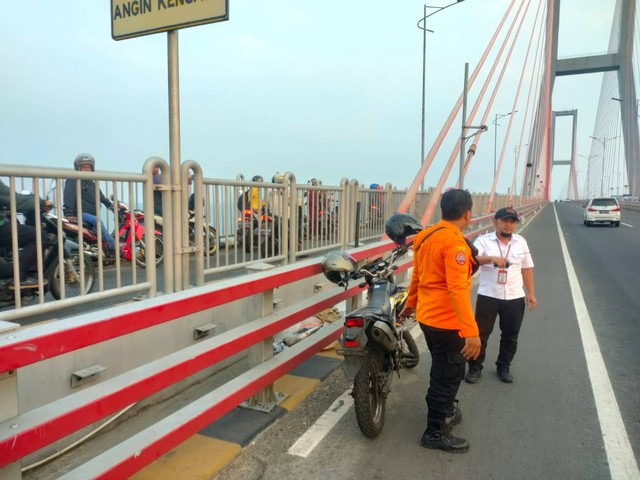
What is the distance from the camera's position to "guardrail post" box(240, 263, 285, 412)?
354 centimetres

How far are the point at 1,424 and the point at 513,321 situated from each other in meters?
3.89

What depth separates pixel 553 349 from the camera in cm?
535

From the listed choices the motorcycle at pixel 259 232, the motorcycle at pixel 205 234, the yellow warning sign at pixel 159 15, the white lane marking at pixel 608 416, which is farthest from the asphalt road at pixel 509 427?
the yellow warning sign at pixel 159 15

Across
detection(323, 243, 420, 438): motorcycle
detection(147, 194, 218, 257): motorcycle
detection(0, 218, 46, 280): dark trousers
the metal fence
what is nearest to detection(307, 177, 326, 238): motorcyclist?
the metal fence

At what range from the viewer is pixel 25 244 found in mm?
3533

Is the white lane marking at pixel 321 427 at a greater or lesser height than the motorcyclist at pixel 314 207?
lesser

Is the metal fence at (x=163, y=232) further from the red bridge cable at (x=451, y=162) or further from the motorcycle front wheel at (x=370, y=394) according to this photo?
the red bridge cable at (x=451, y=162)

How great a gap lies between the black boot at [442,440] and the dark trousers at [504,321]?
132cm

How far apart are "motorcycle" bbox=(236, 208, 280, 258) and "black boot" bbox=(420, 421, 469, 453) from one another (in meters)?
2.90

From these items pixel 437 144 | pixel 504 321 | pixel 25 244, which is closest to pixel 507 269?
pixel 504 321

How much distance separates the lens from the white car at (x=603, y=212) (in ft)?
85.7

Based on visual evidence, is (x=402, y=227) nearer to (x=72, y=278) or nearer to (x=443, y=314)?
(x=443, y=314)

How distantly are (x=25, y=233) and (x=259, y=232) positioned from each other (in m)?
2.55

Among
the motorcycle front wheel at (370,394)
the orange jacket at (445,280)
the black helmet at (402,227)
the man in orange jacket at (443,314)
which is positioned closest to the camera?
the orange jacket at (445,280)
